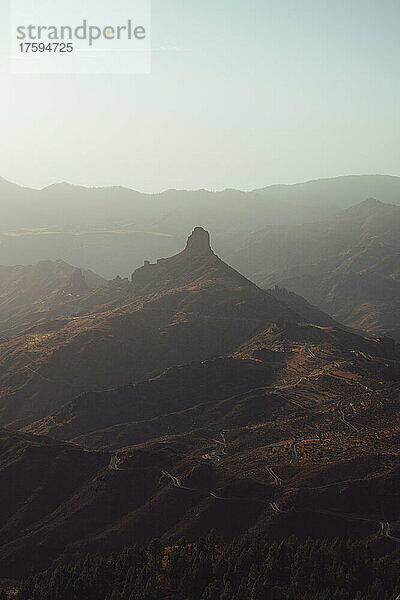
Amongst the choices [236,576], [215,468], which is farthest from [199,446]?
[236,576]

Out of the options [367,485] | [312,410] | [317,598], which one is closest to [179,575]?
[317,598]

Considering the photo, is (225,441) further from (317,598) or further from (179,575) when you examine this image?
(317,598)

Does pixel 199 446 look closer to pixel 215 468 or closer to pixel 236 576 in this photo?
pixel 215 468

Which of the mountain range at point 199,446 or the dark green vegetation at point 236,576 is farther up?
the dark green vegetation at point 236,576

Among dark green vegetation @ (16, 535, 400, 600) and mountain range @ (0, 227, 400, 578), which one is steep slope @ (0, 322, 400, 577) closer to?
mountain range @ (0, 227, 400, 578)

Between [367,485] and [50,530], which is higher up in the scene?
[367,485]

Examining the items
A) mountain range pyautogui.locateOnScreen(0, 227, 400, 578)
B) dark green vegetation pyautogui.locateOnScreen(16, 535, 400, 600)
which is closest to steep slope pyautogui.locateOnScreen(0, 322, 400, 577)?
mountain range pyautogui.locateOnScreen(0, 227, 400, 578)

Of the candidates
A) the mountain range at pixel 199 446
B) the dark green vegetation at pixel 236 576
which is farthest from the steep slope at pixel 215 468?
the dark green vegetation at pixel 236 576

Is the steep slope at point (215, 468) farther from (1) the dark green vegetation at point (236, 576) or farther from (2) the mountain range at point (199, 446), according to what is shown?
(1) the dark green vegetation at point (236, 576)
